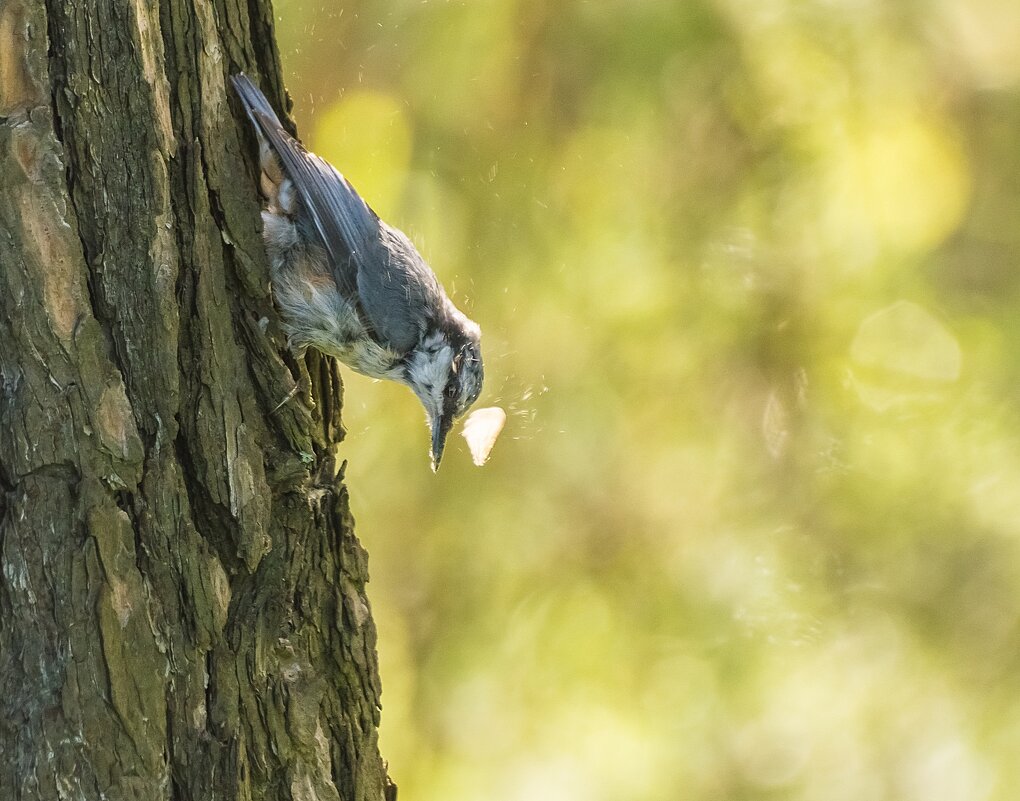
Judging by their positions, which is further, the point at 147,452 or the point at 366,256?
the point at 366,256

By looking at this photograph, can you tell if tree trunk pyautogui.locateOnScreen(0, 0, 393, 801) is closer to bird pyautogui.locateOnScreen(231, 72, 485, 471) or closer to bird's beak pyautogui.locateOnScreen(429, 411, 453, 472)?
bird pyautogui.locateOnScreen(231, 72, 485, 471)

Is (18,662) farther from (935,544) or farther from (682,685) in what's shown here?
(935,544)

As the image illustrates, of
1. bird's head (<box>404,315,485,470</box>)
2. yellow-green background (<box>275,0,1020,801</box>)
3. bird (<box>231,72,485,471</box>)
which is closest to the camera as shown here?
bird (<box>231,72,485,471</box>)

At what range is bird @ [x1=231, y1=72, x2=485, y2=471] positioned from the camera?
7.02 feet

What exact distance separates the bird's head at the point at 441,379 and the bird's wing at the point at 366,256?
6 centimetres

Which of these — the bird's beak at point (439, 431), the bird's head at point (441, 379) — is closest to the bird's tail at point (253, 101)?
the bird's head at point (441, 379)

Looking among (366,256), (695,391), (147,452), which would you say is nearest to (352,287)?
(366,256)

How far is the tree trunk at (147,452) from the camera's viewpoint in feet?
5.00

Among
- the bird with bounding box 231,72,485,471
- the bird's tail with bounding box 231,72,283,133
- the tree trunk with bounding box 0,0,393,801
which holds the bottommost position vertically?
the tree trunk with bounding box 0,0,393,801

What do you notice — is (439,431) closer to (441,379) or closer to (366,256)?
(441,379)

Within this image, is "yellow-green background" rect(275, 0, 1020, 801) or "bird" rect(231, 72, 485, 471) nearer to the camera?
"bird" rect(231, 72, 485, 471)

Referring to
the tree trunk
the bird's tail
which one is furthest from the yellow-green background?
the tree trunk

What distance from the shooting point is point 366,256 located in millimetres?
2537

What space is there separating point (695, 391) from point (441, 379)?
2.71 feet
